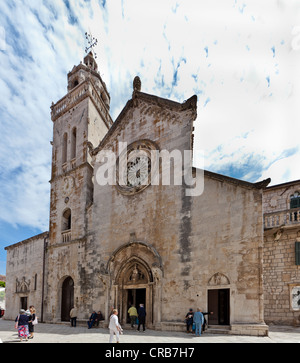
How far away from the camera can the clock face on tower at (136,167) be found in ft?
57.0

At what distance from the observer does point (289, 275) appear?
15375 millimetres

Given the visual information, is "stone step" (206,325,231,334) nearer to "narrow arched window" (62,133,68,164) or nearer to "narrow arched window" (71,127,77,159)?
"narrow arched window" (71,127,77,159)

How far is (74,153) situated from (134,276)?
1068cm

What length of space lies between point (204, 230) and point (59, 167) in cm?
1327

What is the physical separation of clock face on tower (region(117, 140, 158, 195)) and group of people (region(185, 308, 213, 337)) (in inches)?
276

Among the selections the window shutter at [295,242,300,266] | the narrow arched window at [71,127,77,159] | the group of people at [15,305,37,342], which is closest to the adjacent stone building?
the window shutter at [295,242,300,266]

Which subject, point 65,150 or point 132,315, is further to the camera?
point 65,150

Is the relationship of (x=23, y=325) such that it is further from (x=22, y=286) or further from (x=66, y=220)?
(x=22, y=286)

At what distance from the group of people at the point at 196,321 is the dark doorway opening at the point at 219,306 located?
0.69 meters

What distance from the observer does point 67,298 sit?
19.8m

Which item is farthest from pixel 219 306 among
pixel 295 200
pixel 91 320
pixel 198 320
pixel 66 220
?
pixel 66 220

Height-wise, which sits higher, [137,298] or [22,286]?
[137,298]

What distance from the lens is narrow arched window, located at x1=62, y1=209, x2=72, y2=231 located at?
2138 centimetres
